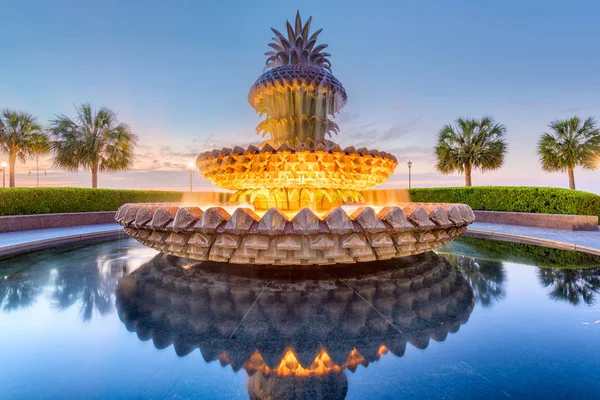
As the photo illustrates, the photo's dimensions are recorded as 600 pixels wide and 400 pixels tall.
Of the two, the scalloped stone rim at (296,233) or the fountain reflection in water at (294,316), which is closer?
the fountain reflection in water at (294,316)

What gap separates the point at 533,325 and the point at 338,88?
402 cm

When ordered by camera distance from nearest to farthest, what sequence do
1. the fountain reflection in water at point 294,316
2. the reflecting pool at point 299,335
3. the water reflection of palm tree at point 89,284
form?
the reflecting pool at point 299,335, the fountain reflection in water at point 294,316, the water reflection of palm tree at point 89,284

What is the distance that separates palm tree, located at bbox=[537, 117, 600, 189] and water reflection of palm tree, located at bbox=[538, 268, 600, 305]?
2525 cm

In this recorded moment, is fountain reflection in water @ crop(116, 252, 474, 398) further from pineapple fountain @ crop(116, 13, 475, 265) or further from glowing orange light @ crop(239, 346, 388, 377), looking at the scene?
pineapple fountain @ crop(116, 13, 475, 265)

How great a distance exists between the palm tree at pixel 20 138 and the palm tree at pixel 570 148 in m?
41.7

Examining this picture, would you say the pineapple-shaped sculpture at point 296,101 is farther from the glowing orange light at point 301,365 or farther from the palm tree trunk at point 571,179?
the palm tree trunk at point 571,179

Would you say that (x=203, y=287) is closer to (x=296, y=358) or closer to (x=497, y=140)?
(x=296, y=358)

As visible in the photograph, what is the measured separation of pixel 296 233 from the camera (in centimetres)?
212

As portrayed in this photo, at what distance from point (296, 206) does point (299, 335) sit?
2.00m

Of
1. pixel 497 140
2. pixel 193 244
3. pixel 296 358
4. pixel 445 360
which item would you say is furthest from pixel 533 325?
pixel 497 140

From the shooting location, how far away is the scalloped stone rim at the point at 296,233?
215cm

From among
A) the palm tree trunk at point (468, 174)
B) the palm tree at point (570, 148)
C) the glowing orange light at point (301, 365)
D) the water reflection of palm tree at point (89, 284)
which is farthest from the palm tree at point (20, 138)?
the palm tree at point (570, 148)

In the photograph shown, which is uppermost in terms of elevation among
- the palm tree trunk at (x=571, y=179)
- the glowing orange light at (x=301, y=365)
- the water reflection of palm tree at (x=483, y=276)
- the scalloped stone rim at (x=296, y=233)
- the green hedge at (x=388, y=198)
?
the palm tree trunk at (x=571, y=179)

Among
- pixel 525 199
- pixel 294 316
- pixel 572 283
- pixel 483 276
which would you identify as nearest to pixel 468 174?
pixel 525 199
